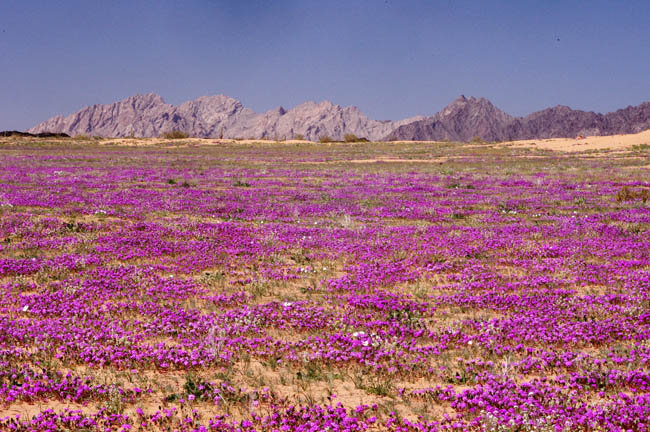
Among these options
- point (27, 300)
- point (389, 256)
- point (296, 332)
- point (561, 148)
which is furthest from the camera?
point (561, 148)

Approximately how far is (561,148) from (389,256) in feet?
251

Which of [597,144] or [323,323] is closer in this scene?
[323,323]

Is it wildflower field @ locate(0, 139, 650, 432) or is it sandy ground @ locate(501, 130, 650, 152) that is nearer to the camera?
wildflower field @ locate(0, 139, 650, 432)

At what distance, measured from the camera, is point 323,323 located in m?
8.49

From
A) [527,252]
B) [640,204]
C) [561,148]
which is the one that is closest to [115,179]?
[527,252]

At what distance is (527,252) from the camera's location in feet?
43.7

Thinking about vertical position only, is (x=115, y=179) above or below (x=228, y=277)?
above

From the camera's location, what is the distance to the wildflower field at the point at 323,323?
573cm

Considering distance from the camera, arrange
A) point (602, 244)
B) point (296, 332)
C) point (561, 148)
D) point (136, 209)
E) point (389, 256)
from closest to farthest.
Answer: point (296, 332) → point (389, 256) → point (602, 244) → point (136, 209) → point (561, 148)

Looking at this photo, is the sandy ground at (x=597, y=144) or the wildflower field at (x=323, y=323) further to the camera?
the sandy ground at (x=597, y=144)

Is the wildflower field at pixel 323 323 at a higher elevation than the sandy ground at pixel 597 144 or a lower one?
lower

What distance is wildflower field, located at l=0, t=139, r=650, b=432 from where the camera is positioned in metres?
5.73

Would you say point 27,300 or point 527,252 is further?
point 527,252

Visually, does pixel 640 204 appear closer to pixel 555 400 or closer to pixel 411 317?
pixel 411 317
